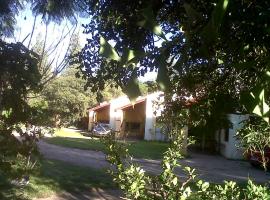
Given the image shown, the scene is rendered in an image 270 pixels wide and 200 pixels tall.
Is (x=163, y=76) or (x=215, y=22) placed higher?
(x=215, y=22)

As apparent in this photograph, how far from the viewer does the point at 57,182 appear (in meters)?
13.1

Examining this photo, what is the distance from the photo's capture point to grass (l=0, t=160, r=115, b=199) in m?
11.0

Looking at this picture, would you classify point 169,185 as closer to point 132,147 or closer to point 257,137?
point 257,137

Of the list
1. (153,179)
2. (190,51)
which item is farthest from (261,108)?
(153,179)

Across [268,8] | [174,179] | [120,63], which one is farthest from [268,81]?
[174,179]

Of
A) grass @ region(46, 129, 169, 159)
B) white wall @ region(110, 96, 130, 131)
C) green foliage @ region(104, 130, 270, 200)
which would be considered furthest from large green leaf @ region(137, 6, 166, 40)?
white wall @ region(110, 96, 130, 131)

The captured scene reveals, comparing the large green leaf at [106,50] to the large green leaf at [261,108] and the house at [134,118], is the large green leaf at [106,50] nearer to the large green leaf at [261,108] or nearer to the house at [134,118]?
the large green leaf at [261,108]

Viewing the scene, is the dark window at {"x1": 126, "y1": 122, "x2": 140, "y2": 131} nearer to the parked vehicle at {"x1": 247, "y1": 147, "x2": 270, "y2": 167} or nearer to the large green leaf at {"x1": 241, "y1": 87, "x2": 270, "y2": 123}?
the parked vehicle at {"x1": 247, "y1": 147, "x2": 270, "y2": 167}

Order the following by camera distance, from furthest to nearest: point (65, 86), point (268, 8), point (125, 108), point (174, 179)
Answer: point (65, 86), point (125, 108), point (174, 179), point (268, 8)

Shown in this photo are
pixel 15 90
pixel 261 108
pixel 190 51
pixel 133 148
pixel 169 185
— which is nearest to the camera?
pixel 261 108

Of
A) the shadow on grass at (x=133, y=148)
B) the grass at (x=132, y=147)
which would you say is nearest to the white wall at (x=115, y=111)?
the grass at (x=132, y=147)

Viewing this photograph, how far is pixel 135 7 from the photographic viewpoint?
5559mm

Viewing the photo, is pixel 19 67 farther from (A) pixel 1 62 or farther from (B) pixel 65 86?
(B) pixel 65 86

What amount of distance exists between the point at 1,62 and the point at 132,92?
4.97 m
